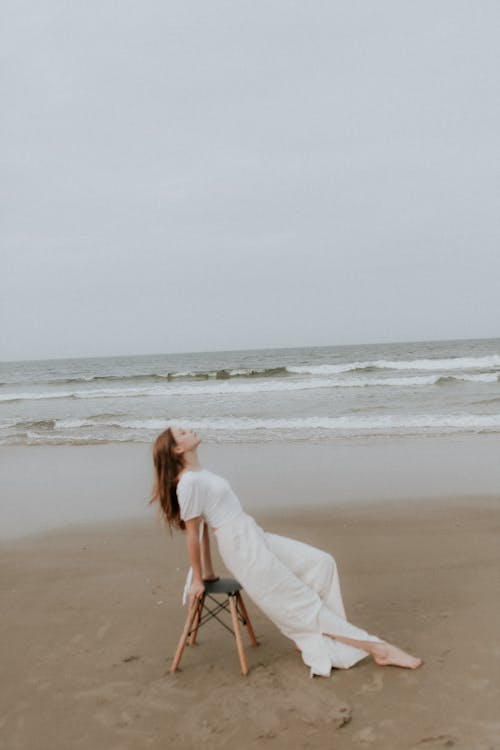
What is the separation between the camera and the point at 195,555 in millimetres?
3367

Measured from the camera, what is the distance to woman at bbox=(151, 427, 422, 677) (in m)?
3.41

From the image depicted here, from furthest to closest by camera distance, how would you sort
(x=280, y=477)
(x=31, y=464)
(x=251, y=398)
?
(x=251, y=398)
(x=31, y=464)
(x=280, y=477)

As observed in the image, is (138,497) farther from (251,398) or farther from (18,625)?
(251,398)

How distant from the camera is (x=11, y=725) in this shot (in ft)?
10.4

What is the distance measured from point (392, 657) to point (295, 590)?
0.67 m

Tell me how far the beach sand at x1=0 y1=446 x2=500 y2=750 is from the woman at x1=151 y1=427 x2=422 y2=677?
0.13 meters

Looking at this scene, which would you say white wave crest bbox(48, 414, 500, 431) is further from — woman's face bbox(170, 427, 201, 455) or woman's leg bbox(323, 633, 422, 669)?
woman's face bbox(170, 427, 201, 455)

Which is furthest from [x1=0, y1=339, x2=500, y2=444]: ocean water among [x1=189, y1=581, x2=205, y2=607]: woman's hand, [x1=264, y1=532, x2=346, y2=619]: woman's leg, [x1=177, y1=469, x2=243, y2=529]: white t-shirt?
[x1=189, y1=581, x2=205, y2=607]: woman's hand

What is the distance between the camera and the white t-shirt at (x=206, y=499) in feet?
11.1

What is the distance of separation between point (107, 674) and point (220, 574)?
5.44 feet

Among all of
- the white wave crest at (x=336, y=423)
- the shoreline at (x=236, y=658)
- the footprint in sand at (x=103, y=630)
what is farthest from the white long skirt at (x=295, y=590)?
the white wave crest at (x=336, y=423)

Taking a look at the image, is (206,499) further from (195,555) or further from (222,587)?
(222,587)

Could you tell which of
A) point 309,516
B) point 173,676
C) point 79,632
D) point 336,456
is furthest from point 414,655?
point 336,456

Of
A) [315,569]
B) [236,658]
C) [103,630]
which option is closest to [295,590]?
[315,569]
